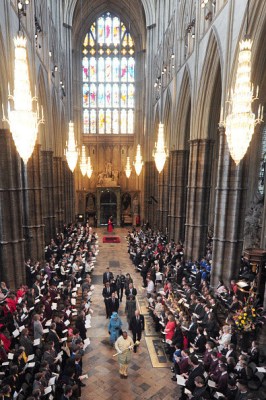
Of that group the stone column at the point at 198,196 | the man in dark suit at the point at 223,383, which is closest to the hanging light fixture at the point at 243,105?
the man in dark suit at the point at 223,383

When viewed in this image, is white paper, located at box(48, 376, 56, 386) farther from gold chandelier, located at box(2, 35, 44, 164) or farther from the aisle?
gold chandelier, located at box(2, 35, 44, 164)

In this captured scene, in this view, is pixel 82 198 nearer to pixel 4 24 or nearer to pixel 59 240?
pixel 59 240

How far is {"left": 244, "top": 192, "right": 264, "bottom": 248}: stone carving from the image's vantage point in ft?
50.4

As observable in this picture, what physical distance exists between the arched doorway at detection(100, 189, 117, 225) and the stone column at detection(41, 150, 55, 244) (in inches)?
460

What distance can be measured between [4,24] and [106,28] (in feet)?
83.0

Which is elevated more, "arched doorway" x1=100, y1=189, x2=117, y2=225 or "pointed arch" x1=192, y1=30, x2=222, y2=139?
"pointed arch" x1=192, y1=30, x2=222, y2=139

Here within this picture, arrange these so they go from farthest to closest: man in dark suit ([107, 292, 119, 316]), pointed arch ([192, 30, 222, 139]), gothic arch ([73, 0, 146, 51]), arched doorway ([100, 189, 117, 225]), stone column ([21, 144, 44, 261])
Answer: arched doorway ([100, 189, 117, 225])
gothic arch ([73, 0, 146, 51])
stone column ([21, 144, 44, 261])
pointed arch ([192, 30, 222, 139])
man in dark suit ([107, 292, 119, 316])

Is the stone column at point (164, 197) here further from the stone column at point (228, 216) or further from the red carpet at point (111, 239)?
the stone column at point (228, 216)

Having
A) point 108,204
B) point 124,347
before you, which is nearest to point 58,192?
point 108,204

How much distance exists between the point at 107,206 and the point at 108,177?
10.8ft

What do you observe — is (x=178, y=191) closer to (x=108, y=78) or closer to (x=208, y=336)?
(x=208, y=336)

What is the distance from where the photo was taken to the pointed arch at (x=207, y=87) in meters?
12.3

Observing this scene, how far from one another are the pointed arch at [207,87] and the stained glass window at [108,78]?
1962 centimetres

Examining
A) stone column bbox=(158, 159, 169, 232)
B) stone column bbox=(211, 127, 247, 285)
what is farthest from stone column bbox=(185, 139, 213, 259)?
stone column bbox=(158, 159, 169, 232)
